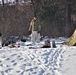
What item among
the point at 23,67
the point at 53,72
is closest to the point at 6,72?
the point at 23,67

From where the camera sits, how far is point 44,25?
26.7m

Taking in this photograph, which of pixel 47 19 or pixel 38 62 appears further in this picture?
pixel 47 19

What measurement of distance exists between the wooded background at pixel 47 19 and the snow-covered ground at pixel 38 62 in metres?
15.4

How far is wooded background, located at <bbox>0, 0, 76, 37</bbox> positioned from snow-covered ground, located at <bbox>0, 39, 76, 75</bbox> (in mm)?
15398

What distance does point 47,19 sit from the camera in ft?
87.8

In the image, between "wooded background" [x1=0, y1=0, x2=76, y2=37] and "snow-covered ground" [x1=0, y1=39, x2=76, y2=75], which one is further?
"wooded background" [x1=0, y1=0, x2=76, y2=37]

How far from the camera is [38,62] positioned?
384 inches

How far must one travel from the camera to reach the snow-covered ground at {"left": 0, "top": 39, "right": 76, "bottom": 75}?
9000mm

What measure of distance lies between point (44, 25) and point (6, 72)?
17.9 m

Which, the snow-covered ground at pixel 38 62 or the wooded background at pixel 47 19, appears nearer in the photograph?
the snow-covered ground at pixel 38 62

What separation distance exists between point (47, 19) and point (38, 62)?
1713 cm

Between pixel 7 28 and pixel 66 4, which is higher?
pixel 66 4

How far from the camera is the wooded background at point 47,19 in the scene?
87.4ft

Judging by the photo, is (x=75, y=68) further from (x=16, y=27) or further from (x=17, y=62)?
(x=16, y=27)
